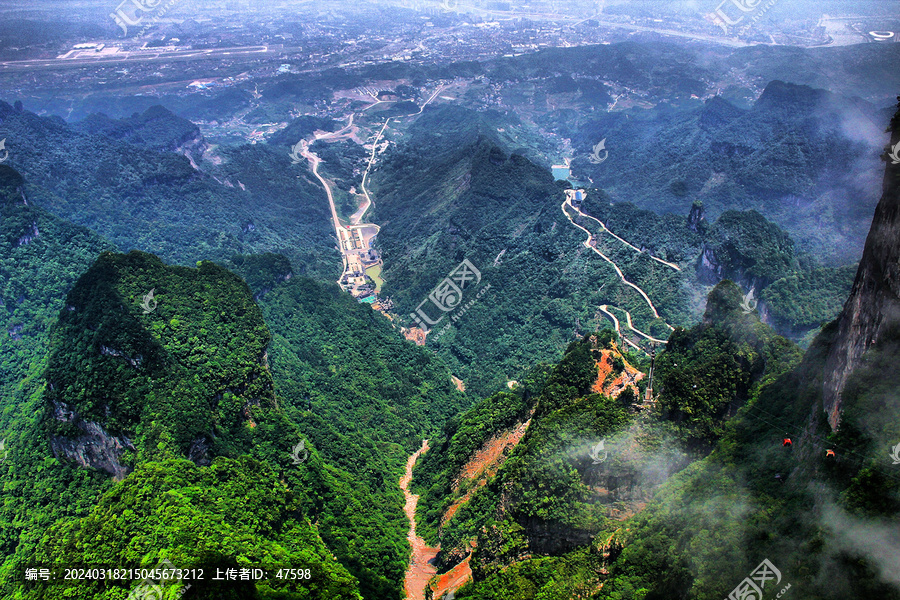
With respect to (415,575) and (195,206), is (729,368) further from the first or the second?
(195,206)

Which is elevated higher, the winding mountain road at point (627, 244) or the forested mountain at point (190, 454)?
the forested mountain at point (190, 454)

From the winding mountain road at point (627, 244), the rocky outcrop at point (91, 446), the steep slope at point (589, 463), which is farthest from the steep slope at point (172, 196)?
the steep slope at point (589, 463)

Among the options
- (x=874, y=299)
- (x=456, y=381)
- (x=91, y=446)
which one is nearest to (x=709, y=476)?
(x=874, y=299)

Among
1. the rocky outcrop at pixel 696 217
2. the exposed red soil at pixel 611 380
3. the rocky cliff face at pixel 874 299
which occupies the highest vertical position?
the rocky cliff face at pixel 874 299

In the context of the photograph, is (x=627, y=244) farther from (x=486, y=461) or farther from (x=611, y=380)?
(x=486, y=461)

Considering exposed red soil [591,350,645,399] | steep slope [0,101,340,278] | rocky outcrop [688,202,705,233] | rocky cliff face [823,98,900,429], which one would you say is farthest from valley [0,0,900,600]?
steep slope [0,101,340,278]

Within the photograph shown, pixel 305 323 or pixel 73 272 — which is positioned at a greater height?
pixel 73 272

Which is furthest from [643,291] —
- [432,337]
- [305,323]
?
[305,323]

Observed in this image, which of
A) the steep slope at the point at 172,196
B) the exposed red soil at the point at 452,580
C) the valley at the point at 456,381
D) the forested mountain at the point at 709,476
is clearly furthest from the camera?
the steep slope at the point at 172,196

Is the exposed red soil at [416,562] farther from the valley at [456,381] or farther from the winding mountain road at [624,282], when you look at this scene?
the winding mountain road at [624,282]
